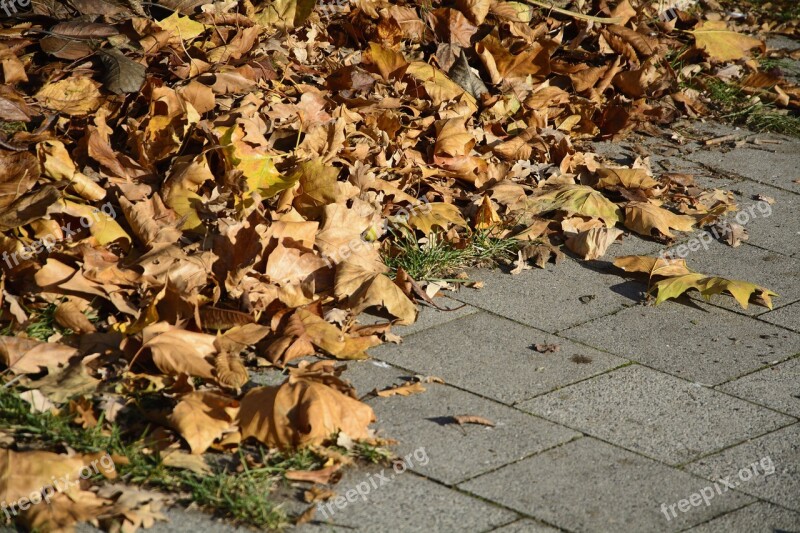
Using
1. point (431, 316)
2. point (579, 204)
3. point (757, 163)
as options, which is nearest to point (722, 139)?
point (757, 163)

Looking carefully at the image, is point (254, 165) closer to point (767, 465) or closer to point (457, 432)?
point (457, 432)

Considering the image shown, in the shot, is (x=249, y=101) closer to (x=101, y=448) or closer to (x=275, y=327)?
(x=275, y=327)

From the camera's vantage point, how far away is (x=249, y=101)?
13.3ft

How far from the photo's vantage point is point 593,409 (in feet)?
10.0

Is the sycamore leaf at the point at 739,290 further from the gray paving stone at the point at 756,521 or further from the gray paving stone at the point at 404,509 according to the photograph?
the gray paving stone at the point at 404,509

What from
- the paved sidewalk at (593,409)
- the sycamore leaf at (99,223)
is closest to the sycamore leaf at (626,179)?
the paved sidewalk at (593,409)

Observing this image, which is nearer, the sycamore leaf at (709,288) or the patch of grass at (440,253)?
the sycamore leaf at (709,288)

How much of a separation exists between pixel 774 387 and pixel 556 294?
901mm

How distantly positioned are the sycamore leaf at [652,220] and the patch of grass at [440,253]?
0.61m

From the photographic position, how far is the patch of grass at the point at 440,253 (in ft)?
12.5

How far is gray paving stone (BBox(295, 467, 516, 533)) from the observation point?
2471 millimetres

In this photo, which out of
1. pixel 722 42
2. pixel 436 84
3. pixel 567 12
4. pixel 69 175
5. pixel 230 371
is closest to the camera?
pixel 230 371

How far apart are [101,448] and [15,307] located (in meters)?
0.77

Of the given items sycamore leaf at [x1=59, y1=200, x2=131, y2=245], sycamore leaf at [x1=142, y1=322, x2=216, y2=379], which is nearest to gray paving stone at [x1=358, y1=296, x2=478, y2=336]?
sycamore leaf at [x1=142, y1=322, x2=216, y2=379]
